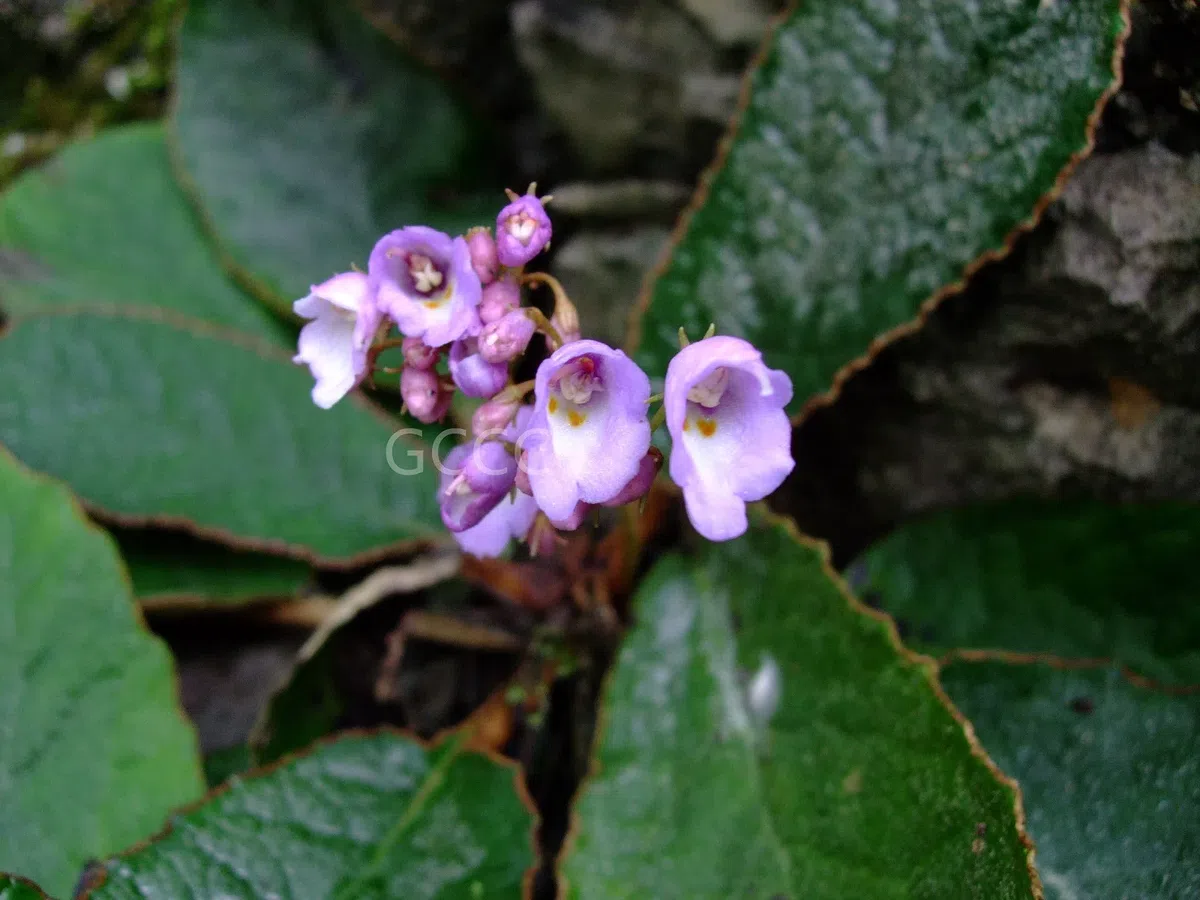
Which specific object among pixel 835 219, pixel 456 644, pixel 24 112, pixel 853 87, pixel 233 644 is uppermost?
pixel 853 87

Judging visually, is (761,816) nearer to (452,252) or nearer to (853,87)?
(452,252)

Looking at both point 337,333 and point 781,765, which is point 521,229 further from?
point 781,765

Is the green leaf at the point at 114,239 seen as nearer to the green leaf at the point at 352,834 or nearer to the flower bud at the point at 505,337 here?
the green leaf at the point at 352,834

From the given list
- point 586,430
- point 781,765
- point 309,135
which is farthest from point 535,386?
point 309,135

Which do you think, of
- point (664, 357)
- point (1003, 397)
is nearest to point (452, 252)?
point (664, 357)

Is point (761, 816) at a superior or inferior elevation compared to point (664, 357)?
inferior

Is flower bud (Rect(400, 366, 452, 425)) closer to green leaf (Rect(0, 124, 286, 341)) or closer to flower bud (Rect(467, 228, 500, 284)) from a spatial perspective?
flower bud (Rect(467, 228, 500, 284))

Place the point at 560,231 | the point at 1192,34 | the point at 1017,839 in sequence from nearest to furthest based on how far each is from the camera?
the point at 1017,839, the point at 1192,34, the point at 560,231
